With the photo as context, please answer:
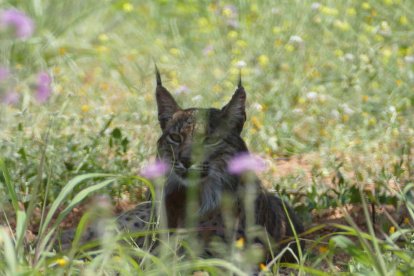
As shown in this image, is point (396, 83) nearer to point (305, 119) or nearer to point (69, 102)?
point (305, 119)

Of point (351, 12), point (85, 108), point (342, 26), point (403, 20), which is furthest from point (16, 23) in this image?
point (403, 20)

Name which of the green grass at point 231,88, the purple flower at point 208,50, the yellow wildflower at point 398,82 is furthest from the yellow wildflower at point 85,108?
the yellow wildflower at point 398,82

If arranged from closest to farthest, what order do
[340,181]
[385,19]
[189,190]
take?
[189,190], [340,181], [385,19]

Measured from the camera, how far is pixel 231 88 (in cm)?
832

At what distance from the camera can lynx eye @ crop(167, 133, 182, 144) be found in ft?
16.4

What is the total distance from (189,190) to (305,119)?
3.26m

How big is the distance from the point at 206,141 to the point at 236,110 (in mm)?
225

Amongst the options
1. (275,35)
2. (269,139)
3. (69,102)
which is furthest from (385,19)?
(69,102)

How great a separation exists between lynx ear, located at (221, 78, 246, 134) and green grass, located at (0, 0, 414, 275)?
918mm

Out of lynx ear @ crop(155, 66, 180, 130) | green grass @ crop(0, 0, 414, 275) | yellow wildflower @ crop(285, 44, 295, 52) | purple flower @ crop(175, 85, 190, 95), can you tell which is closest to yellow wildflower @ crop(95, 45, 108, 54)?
green grass @ crop(0, 0, 414, 275)

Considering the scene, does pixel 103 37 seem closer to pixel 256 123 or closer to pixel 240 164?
pixel 256 123

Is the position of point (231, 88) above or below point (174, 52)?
below

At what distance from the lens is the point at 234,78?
8.52 meters

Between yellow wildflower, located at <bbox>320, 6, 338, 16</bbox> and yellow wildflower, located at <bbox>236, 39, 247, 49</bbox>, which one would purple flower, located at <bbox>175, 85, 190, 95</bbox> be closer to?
yellow wildflower, located at <bbox>236, 39, 247, 49</bbox>
